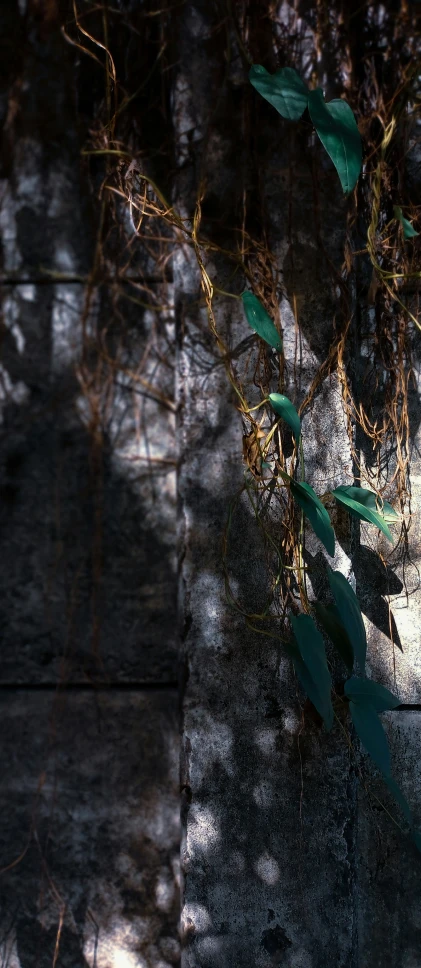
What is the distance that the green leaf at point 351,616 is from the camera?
47.1 inches

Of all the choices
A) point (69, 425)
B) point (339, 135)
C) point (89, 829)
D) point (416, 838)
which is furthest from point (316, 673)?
point (339, 135)

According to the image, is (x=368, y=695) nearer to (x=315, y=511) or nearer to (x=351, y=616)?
(x=351, y=616)

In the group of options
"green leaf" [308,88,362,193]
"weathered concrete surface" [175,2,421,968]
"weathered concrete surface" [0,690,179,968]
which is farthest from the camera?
"weathered concrete surface" [0,690,179,968]

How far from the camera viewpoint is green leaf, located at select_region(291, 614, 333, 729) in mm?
1174

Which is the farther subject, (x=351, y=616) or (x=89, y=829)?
(x=89, y=829)

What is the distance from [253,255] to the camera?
1371 millimetres

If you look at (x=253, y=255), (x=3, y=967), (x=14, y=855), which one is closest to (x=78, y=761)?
(x=14, y=855)

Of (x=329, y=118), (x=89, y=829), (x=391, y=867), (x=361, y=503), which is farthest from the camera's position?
(x=89, y=829)

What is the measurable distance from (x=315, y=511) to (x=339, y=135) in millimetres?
629

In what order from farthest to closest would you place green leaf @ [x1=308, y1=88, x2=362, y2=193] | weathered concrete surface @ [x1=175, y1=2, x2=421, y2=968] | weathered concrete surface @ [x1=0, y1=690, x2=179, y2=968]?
weathered concrete surface @ [x1=0, y1=690, x2=179, y2=968] < weathered concrete surface @ [x1=175, y1=2, x2=421, y2=968] < green leaf @ [x1=308, y1=88, x2=362, y2=193]

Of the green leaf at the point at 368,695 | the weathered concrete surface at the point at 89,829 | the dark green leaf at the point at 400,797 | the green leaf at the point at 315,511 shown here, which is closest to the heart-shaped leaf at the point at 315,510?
the green leaf at the point at 315,511

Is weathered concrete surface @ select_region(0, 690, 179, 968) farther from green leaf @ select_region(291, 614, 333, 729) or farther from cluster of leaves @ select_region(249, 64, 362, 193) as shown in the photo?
cluster of leaves @ select_region(249, 64, 362, 193)

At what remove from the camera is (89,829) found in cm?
149

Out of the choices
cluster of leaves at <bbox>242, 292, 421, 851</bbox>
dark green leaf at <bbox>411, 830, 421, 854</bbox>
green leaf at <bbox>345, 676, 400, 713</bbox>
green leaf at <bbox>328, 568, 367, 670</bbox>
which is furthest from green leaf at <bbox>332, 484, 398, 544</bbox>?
dark green leaf at <bbox>411, 830, 421, 854</bbox>
